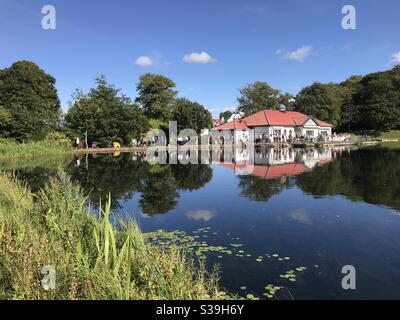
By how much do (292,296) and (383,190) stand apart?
30.0ft

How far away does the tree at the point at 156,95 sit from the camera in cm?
5091

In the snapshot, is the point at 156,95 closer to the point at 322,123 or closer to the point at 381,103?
the point at 322,123

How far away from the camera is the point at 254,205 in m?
10.8

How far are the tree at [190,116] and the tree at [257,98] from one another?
16.0 meters

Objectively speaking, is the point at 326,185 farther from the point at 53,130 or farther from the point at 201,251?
the point at 53,130

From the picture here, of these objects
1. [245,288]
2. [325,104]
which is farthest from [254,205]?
[325,104]

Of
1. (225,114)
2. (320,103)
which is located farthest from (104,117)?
(225,114)

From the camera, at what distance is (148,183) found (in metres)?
15.8

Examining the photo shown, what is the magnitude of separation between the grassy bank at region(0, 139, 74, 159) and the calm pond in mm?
14203

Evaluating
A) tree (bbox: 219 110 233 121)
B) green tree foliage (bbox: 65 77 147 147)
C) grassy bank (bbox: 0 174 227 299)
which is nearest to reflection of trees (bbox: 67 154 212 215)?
grassy bank (bbox: 0 174 227 299)

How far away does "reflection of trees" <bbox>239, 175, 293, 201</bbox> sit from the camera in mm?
12398

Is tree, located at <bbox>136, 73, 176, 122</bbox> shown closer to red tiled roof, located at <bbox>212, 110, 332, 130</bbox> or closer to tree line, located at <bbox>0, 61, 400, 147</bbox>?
tree line, located at <bbox>0, 61, 400, 147</bbox>

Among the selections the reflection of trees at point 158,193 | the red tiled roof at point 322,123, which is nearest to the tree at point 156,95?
the red tiled roof at point 322,123

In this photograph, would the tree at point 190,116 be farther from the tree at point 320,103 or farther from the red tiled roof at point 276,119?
the tree at point 320,103
